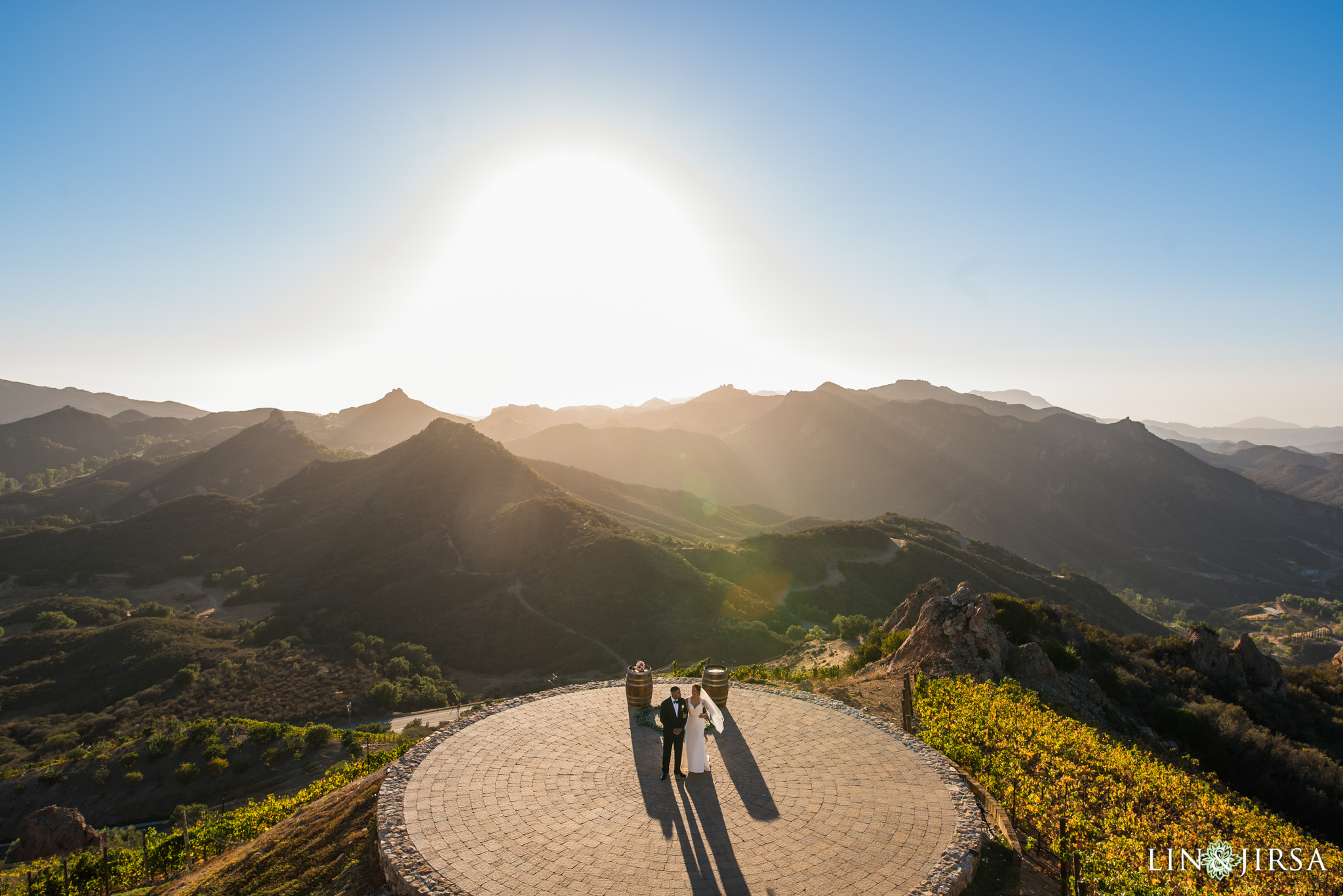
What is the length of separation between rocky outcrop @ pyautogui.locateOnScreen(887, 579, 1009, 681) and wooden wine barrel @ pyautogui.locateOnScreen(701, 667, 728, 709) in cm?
1013

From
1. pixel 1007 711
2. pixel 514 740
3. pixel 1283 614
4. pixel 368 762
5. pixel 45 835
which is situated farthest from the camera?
pixel 1283 614

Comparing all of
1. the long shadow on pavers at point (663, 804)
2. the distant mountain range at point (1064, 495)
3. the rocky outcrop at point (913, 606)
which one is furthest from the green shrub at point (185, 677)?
the distant mountain range at point (1064, 495)

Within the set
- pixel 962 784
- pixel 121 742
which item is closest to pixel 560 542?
pixel 121 742

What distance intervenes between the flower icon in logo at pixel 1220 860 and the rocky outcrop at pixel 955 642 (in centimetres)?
1189

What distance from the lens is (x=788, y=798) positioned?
37.8 feet

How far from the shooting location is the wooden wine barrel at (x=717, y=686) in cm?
1623

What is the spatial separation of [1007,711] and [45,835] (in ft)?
123

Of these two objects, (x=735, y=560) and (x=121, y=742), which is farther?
(x=735, y=560)

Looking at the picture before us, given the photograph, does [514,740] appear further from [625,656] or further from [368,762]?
[625,656]

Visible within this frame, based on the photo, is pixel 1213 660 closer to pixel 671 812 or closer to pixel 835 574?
pixel 671 812

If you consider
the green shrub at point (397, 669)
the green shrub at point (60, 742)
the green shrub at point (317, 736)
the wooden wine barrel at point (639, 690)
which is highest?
the wooden wine barrel at point (639, 690)

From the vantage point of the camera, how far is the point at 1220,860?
9.75 m

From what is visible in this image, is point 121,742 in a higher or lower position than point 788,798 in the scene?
lower

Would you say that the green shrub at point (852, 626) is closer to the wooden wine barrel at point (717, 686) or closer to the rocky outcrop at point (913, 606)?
the rocky outcrop at point (913, 606)
